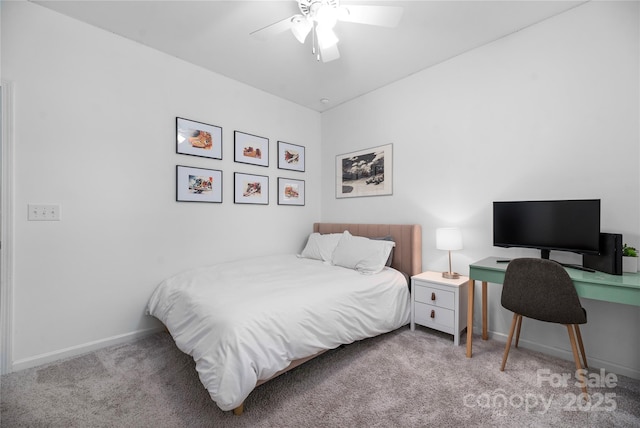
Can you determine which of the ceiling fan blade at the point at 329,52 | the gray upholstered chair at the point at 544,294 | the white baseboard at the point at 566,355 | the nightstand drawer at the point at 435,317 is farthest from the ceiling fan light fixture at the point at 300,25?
the white baseboard at the point at 566,355

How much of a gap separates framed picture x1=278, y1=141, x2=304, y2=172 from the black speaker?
10.2 feet

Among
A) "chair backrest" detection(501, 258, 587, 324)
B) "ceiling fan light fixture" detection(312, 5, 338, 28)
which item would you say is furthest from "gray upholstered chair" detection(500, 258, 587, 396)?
"ceiling fan light fixture" detection(312, 5, 338, 28)

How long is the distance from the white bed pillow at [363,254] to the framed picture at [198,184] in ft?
4.84

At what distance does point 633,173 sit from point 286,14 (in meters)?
2.79

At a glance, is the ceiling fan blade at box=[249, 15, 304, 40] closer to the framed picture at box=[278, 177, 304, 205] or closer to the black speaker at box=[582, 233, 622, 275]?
the framed picture at box=[278, 177, 304, 205]

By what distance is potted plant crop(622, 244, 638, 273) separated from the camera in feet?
6.00

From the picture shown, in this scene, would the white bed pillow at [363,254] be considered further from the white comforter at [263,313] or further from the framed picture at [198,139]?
the framed picture at [198,139]

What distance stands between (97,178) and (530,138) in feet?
12.1

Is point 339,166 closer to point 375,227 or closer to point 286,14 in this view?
point 375,227

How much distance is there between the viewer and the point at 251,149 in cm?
341

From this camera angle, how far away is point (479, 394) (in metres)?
1.77

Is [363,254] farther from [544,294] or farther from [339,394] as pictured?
[544,294]

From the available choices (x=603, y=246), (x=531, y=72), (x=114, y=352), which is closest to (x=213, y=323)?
(x=114, y=352)

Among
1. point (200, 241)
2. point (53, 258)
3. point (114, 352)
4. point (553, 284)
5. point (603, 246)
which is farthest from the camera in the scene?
point (200, 241)
